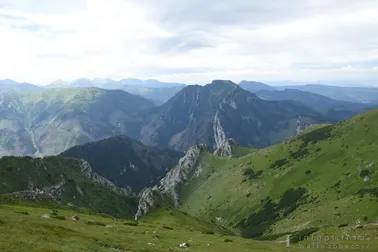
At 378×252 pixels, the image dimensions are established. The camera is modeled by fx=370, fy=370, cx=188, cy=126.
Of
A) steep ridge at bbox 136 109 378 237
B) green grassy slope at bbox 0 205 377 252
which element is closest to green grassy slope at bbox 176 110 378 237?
steep ridge at bbox 136 109 378 237

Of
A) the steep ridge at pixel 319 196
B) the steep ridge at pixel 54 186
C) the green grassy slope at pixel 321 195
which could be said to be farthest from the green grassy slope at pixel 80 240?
the steep ridge at pixel 54 186

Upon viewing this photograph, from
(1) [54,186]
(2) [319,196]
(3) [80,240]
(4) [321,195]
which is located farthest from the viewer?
(2) [319,196]

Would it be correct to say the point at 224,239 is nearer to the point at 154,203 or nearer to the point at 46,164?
the point at 154,203

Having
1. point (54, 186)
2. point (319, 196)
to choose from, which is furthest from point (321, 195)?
point (54, 186)

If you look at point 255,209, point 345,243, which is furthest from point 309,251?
point 255,209

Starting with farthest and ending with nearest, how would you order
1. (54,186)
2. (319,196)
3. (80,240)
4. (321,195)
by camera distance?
(319,196) → (321,195) → (54,186) → (80,240)

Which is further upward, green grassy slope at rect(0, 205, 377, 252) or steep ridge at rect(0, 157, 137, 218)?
green grassy slope at rect(0, 205, 377, 252)

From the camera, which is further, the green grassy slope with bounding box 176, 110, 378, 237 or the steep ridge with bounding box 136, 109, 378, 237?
the steep ridge with bounding box 136, 109, 378, 237

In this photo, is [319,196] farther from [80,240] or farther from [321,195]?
[80,240]

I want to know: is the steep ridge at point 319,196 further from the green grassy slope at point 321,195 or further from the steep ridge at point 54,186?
the steep ridge at point 54,186

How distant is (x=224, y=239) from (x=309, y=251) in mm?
13079

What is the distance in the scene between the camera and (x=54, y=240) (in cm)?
3644

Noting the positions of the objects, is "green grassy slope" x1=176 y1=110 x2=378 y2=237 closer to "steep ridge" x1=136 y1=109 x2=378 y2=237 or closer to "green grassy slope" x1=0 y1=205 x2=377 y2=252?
"steep ridge" x1=136 y1=109 x2=378 y2=237

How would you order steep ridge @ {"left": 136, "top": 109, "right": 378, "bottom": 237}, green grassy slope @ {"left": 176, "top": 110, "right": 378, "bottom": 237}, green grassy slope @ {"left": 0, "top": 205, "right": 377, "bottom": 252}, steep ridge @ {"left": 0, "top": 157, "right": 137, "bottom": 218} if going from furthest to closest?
1. steep ridge @ {"left": 0, "top": 157, "right": 137, "bottom": 218}
2. steep ridge @ {"left": 136, "top": 109, "right": 378, "bottom": 237}
3. green grassy slope @ {"left": 176, "top": 110, "right": 378, "bottom": 237}
4. green grassy slope @ {"left": 0, "top": 205, "right": 377, "bottom": 252}
